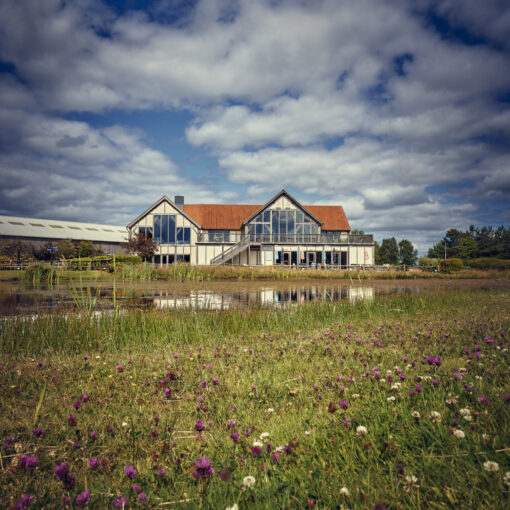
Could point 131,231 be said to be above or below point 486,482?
above

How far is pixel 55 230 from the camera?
57594 mm

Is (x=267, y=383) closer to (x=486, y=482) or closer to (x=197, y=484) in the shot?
(x=197, y=484)

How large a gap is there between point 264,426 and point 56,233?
2506 inches

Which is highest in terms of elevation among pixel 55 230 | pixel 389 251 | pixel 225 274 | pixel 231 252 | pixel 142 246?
pixel 55 230

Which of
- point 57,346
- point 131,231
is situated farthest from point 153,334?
point 131,231

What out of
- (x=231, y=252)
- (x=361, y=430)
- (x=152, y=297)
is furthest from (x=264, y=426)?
(x=231, y=252)

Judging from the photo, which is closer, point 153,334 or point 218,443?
point 218,443

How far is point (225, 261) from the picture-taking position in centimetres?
3653

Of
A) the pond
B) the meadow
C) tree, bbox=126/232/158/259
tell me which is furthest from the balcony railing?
the meadow

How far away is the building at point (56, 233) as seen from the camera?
51.2m

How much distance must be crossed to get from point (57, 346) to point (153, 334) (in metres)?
1.47

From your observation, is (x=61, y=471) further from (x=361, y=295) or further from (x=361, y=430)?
(x=361, y=295)

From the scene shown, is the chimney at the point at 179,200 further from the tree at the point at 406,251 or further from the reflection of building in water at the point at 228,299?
the tree at the point at 406,251

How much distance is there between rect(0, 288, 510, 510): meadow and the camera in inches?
65.6
